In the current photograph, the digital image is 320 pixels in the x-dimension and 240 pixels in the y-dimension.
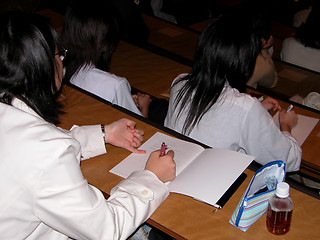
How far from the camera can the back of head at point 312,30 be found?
263cm

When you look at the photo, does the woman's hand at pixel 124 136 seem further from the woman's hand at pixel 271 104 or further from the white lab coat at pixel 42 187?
the woman's hand at pixel 271 104

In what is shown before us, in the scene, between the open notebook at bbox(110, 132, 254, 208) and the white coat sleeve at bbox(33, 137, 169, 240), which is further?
the open notebook at bbox(110, 132, 254, 208)

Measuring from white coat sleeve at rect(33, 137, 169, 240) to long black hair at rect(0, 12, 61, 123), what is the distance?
0.67ft

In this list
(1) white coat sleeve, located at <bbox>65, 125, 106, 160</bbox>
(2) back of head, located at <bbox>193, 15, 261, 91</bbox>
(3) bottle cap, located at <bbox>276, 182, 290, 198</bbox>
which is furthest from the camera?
(2) back of head, located at <bbox>193, 15, 261, 91</bbox>

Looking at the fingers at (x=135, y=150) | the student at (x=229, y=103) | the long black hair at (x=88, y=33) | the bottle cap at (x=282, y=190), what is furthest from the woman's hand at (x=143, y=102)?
the bottle cap at (x=282, y=190)

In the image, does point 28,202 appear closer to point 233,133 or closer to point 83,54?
point 233,133

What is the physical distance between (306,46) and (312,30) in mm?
174

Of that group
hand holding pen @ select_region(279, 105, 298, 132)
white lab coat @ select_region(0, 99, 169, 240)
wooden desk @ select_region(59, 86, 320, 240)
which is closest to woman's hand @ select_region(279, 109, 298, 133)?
hand holding pen @ select_region(279, 105, 298, 132)

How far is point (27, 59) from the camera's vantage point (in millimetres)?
1149

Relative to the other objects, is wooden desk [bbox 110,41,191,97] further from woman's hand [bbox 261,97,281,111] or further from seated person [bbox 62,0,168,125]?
woman's hand [bbox 261,97,281,111]

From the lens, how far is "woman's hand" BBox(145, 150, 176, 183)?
54.7 inches

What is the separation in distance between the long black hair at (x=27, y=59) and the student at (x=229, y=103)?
721 millimetres

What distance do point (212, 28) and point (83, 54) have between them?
0.79 meters

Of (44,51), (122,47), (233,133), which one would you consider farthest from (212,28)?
(122,47)
